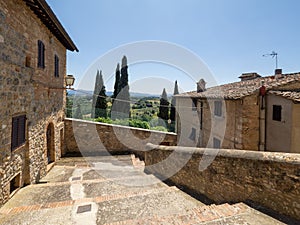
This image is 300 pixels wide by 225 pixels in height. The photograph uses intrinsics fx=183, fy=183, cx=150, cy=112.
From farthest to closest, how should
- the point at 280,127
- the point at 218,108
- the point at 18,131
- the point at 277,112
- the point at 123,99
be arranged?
the point at 123,99 → the point at 218,108 → the point at 277,112 → the point at 280,127 → the point at 18,131

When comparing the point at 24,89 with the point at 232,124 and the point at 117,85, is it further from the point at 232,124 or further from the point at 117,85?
the point at 117,85

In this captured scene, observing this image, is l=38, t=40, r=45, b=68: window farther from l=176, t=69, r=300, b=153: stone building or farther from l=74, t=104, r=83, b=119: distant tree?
l=74, t=104, r=83, b=119: distant tree

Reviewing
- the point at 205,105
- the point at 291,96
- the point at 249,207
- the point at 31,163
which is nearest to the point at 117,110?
the point at 205,105

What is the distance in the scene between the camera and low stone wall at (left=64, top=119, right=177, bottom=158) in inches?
451

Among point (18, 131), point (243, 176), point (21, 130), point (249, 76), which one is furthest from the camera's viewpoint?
point (249, 76)

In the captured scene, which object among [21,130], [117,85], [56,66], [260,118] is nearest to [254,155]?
[260,118]

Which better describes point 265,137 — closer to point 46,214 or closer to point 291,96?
point 291,96

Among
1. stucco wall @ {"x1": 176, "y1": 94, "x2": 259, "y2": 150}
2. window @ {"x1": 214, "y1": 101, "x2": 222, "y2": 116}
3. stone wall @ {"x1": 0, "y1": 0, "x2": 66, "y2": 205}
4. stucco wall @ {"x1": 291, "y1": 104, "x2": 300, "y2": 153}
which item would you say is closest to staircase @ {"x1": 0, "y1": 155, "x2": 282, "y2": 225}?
stone wall @ {"x1": 0, "y1": 0, "x2": 66, "y2": 205}

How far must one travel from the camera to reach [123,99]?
25.7m

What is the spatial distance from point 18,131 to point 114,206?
149 inches

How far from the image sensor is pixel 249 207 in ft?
13.6

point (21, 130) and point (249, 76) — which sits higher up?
point (249, 76)

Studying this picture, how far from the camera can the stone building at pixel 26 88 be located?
482 cm

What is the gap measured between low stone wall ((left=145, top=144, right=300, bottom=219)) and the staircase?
0.44m
